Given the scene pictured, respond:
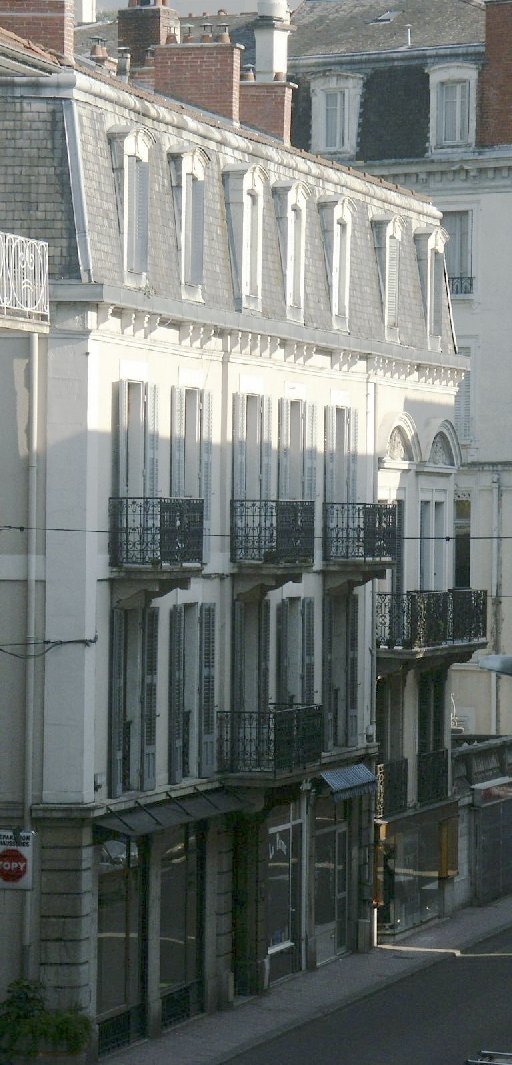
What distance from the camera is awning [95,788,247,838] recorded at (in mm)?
31703

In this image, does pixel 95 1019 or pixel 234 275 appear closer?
pixel 95 1019

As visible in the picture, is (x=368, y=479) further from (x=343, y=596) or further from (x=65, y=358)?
(x=65, y=358)

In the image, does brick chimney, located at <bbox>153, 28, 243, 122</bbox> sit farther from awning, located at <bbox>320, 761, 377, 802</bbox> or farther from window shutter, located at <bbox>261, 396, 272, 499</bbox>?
awning, located at <bbox>320, 761, 377, 802</bbox>

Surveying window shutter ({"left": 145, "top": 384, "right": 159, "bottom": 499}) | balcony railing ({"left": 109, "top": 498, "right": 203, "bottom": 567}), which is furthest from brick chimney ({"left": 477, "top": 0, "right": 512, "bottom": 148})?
balcony railing ({"left": 109, "top": 498, "right": 203, "bottom": 567})

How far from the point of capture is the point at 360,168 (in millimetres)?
56656

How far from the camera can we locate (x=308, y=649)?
40094mm

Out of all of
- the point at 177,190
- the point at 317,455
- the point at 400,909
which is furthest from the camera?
the point at 400,909

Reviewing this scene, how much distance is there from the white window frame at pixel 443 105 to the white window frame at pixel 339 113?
1.93 meters

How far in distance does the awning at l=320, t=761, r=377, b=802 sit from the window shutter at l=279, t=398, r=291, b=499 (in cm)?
495

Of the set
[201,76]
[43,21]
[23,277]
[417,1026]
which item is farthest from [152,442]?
[417,1026]

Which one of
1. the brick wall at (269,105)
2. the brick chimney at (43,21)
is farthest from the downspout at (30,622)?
the brick wall at (269,105)

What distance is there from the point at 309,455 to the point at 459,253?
58.2 feet

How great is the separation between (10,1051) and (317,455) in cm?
1373

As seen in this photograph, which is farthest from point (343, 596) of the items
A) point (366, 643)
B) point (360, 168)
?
point (360, 168)
